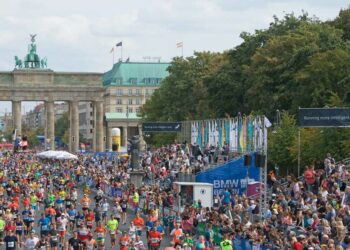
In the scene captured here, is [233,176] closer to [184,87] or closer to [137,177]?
[137,177]

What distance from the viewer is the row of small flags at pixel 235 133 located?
51250 mm

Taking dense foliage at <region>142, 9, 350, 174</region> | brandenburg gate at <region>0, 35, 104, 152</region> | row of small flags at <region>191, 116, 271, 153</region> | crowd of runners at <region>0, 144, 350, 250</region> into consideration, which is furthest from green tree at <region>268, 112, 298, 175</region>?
brandenburg gate at <region>0, 35, 104, 152</region>

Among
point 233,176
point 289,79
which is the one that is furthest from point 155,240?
point 289,79

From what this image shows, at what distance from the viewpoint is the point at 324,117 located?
41.7 m

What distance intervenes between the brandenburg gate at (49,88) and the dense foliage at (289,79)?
129 feet

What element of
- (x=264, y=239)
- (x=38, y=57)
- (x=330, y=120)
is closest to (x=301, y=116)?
(x=330, y=120)

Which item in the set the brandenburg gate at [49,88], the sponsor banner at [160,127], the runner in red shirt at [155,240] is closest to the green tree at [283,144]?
the sponsor banner at [160,127]

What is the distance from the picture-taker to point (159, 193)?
158 ft

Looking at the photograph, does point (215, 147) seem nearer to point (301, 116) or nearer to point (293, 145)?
point (293, 145)

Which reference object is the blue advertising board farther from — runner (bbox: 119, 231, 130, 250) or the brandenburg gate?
the brandenburg gate

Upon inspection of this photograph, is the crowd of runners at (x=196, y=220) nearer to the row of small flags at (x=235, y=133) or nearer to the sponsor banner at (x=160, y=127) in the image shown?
the row of small flags at (x=235, y=133)

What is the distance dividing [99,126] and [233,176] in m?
99.3

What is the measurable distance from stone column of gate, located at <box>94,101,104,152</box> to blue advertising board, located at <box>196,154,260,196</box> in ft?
311

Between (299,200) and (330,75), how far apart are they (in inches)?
1188
